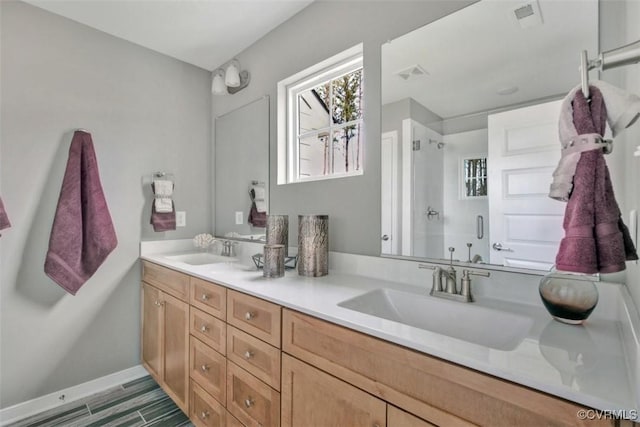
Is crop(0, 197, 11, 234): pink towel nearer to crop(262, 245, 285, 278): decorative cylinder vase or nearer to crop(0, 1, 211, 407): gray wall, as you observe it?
crop(0, 1, 211, 407): gray wall

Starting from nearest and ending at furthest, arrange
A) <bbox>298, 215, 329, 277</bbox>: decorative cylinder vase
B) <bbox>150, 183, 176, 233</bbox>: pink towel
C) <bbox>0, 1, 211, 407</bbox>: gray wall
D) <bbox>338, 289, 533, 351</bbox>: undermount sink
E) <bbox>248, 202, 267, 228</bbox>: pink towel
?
1. <bbox>338, 289, 533, 351</bbox>: undermount sink
2. <bbox>298, 215, 329, 277</bbox>: decorative cylinder vase
3. <bbox>0, 1, 211, 407</bbox>: gray wall
4. <bbox>248, 202, 267, 228</bbox>: pink towel
5. <bbox>150, 183, 176, 233</bbox>: pink towel

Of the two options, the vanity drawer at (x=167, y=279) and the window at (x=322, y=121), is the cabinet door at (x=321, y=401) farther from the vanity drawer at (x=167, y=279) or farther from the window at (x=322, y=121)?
the window at (x=322, y=121)

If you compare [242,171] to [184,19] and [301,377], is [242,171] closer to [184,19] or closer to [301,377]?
[184,19]

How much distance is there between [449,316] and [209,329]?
1.11m

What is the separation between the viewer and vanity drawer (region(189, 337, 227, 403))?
136 centimetres

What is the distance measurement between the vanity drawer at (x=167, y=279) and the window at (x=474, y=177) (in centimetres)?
148

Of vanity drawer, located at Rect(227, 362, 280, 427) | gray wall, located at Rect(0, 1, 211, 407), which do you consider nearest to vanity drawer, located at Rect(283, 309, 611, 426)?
vanity drawer, located at Rect(227, 362, 280, 427)

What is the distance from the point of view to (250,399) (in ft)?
3.92

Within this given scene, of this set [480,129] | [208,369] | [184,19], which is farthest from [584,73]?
[184,19]

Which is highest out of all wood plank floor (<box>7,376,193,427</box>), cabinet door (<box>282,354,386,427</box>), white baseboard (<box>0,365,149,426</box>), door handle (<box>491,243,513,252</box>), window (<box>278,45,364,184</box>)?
window (<box>278,45,364,184</box>)

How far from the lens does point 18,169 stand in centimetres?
175

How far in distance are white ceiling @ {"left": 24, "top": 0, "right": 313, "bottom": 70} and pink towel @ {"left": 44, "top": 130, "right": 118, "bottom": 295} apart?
768 mm

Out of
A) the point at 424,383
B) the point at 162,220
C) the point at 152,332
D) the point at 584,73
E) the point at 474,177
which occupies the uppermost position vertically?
the point at 584,73

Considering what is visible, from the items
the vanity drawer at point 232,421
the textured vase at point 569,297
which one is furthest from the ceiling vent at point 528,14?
the vanity drawer at point 232,421
